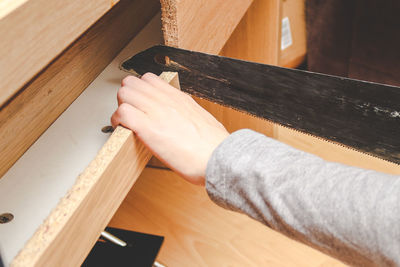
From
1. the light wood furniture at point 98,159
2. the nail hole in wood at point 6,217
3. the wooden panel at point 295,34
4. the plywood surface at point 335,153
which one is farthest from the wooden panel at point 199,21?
the wooden panel at point 295,34

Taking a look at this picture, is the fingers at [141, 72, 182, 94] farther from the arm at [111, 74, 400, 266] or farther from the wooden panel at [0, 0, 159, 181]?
the wooden panel at [0, 0, 159, 181]

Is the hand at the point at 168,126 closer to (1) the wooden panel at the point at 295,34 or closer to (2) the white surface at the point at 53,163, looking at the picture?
(2) the white surface at the point at 53,163

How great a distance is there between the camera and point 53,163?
374 millimetres

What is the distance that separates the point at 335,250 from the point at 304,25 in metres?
1.04

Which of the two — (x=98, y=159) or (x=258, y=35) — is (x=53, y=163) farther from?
(x=258, y=35)

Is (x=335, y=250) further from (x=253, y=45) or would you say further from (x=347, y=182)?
(x=253, y=45)

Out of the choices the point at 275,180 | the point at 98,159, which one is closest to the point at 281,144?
the point at 275,180

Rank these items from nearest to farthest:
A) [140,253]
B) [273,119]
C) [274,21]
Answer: [273,119] → [140,253] → [274,21]

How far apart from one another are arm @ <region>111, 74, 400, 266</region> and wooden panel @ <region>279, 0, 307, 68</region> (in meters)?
0.88

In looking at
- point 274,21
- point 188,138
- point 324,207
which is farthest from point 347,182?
point 274,21

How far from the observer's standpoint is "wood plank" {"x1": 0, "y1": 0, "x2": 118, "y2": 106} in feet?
0.72

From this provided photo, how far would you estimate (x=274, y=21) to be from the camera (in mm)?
758

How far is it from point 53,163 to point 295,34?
101 cm

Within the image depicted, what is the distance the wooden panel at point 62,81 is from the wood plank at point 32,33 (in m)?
0.18
